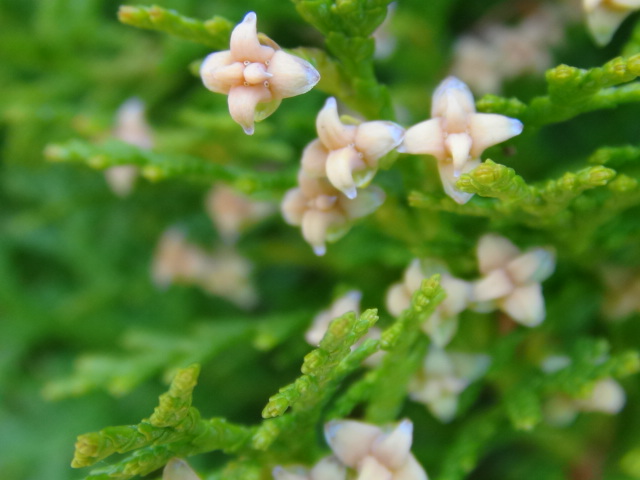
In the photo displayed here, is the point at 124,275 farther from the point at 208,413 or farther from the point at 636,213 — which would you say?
the point at 636,213

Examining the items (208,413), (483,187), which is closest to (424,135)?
(483,187)

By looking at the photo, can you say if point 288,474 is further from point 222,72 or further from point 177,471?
point 222,72

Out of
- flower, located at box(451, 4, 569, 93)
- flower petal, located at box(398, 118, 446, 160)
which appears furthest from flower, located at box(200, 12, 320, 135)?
flower, located at box(451, 4, 569, 93)

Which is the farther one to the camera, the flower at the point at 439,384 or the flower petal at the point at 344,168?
the flower at the point at 439,384

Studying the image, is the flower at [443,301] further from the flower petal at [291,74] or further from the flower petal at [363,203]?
the flower petal at [291,74]

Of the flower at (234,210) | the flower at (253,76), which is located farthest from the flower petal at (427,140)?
the flower at (234,210)

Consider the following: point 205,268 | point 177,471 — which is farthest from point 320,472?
point 205,268

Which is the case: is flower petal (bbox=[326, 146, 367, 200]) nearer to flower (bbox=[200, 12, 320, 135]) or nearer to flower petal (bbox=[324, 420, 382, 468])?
flower (bbox=[200, 12, 320, 135])
